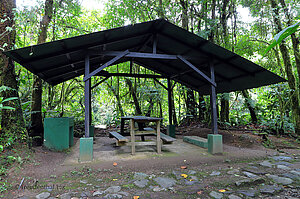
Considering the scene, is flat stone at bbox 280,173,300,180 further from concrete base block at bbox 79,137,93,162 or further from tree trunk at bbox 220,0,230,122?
tree trunk at bbox 220,0,230,122

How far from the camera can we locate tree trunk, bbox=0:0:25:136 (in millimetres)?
4148

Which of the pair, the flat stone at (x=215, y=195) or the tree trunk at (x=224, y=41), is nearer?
the flat stone at (x=215, y=195)

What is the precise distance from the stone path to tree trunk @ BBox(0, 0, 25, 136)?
1795 millimetres

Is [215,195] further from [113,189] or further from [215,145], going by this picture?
[215,145]

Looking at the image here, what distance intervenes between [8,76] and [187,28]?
27.7 ft

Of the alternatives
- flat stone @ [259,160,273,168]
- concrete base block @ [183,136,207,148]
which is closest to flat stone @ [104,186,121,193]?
flat stone @ [259,160,273,168]

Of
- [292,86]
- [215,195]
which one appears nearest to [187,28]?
[292,86]

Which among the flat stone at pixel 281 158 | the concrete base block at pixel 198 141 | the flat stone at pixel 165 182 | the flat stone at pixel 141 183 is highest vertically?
the concrete base block at pixel 198 141

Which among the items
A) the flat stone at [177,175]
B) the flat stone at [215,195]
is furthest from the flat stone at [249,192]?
the flat stone at [177,175]

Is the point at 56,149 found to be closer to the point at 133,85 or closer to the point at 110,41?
the point at 110,41

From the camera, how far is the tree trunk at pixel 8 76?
4.15 metres

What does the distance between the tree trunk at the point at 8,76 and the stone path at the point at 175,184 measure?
1.80 metres

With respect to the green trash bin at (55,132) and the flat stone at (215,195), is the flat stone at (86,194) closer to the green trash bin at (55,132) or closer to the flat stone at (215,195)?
the flat stone at (215,195)

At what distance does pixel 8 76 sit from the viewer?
4.28 meters
